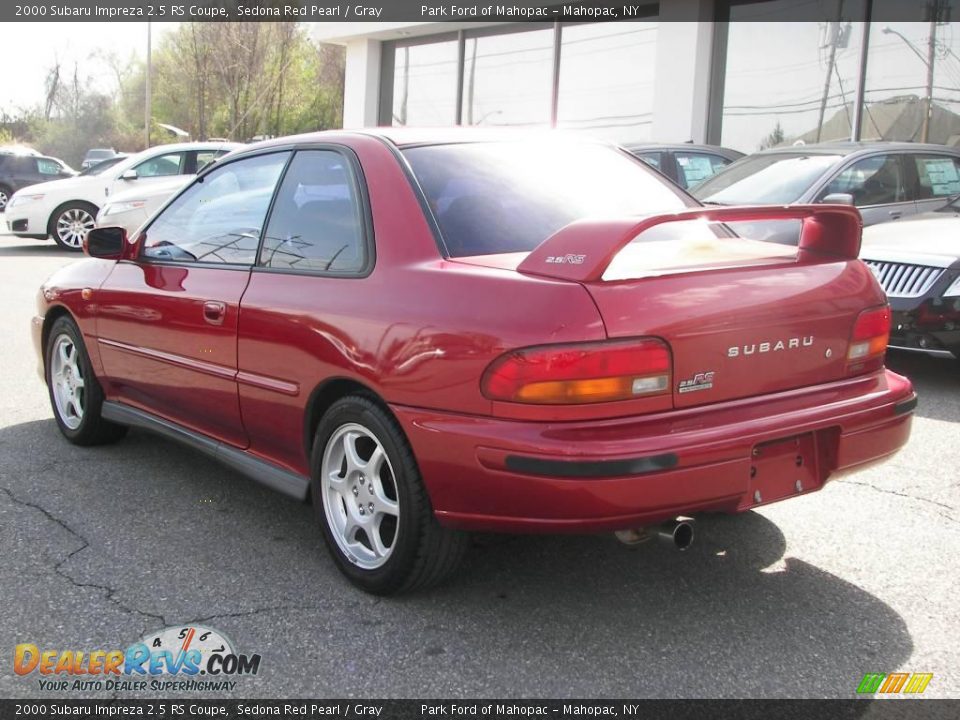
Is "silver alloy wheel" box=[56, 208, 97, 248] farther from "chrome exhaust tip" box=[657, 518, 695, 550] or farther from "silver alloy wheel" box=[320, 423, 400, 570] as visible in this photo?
"chrome exhaust tip" box=[657, 518, 695, 550]

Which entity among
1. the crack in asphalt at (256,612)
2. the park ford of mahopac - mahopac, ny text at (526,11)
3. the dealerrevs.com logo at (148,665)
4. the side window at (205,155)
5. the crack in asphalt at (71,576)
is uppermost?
the park ford of mahopac - mahopac, ny text at (526,11)

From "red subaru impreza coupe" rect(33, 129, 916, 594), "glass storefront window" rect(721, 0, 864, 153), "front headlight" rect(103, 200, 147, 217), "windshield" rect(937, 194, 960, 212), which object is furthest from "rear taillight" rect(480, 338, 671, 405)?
"glass storefront window" rect(721, 0, 864, 153)

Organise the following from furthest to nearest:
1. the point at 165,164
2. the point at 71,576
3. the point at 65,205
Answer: the point at 65,205 → the point at 165,164 → the point at 71,576

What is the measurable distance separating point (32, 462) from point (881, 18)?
42.4 ft

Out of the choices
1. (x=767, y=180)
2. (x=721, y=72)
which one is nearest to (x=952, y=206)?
(x=767, y=180)

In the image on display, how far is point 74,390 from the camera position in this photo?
16.6 ft

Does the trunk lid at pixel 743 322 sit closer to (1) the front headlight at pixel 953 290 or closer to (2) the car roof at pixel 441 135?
(2) the car roof at pixel 441 135

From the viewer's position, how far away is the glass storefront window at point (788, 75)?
14.2m

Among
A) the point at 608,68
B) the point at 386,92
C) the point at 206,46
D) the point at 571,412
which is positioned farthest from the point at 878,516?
the point at 206,46

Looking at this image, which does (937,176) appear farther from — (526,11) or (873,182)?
(526,11)

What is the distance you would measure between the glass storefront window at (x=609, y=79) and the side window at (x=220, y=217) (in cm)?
1267

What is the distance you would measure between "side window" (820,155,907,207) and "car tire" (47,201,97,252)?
39.2ft

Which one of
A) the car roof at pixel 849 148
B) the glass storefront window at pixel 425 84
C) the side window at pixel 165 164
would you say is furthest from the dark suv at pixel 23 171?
the car roof at pixel 849 148

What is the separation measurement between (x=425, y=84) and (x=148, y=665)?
19.6m
